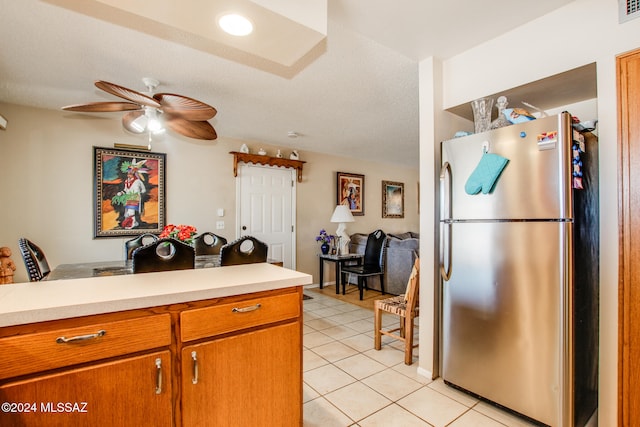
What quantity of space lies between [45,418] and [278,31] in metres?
1.73

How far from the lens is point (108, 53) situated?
2201mm

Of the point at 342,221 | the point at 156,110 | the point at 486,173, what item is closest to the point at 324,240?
the point at 342,221

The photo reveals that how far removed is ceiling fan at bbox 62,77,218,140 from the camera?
6.80ft

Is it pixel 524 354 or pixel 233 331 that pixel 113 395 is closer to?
pixel 233 331

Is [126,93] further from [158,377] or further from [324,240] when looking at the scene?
[324,240]

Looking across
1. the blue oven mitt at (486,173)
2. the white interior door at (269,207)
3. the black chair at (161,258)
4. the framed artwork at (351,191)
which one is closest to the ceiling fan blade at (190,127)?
the black chair at (161,258)

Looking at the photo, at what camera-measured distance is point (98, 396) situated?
0.95 meters

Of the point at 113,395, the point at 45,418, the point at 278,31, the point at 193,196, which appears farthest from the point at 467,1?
the point at 193,196

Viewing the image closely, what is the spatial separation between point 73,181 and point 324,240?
138 inches

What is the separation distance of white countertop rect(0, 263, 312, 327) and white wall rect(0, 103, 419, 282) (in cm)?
277

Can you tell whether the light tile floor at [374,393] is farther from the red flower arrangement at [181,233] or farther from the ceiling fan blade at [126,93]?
the ceiling fan blade at [126,93]

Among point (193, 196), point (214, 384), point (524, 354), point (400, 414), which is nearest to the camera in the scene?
point (214, 384)

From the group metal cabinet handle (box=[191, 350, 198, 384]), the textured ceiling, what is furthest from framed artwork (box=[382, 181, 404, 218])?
metal cabinet handle (box=[191, 350, 198, 384])

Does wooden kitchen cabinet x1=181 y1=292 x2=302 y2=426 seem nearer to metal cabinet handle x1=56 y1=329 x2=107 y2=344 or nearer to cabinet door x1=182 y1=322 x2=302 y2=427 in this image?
cabinet door x1=182 y1=322 x2=302 y2=427
